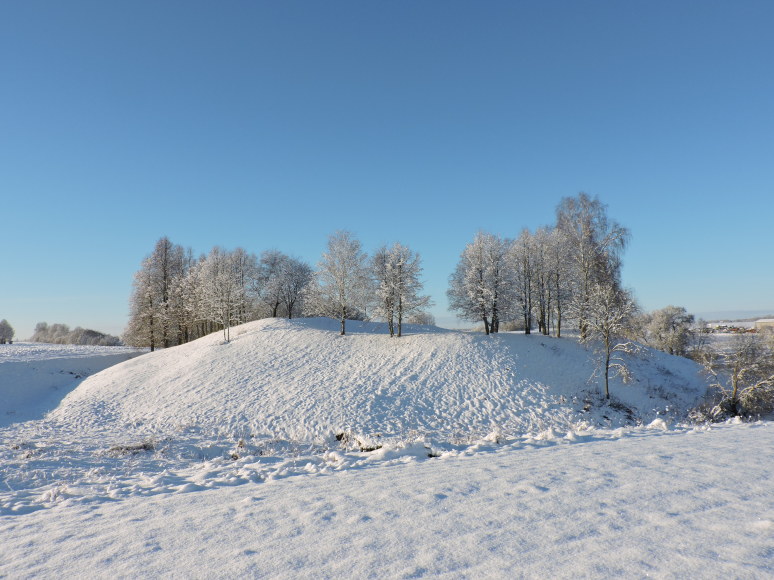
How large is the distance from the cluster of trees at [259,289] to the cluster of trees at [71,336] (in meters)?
33.4

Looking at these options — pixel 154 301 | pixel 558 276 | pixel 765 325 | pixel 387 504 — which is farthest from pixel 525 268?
pixel 765 325

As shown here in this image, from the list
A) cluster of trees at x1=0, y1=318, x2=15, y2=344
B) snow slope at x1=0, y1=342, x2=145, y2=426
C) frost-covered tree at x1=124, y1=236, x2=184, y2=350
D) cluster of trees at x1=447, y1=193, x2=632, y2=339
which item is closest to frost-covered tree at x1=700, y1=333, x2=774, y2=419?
cluster of trees at x1=447, y1=193, x2=632, y2=339

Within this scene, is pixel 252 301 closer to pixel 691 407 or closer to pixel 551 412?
pixel 551 412

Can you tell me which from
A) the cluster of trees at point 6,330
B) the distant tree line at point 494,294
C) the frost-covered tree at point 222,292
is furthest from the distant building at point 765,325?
the cluster of trees at point 6,330

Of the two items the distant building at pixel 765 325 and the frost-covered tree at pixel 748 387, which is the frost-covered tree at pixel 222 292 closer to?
the frost-covered tree at pixel 748 387

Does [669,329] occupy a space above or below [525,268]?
below

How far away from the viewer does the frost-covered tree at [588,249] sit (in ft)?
96.4

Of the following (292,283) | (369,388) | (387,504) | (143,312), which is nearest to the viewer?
(387,504)

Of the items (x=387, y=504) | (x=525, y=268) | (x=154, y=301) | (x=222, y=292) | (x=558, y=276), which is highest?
(x=525, y=268)

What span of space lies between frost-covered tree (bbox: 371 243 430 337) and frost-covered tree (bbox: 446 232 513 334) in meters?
4.11

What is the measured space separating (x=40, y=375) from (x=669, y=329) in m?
70.7

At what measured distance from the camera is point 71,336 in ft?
246

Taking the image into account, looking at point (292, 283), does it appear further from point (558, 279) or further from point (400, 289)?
point (558, 279)

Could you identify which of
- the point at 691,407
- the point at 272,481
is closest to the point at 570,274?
the point at 691,407
